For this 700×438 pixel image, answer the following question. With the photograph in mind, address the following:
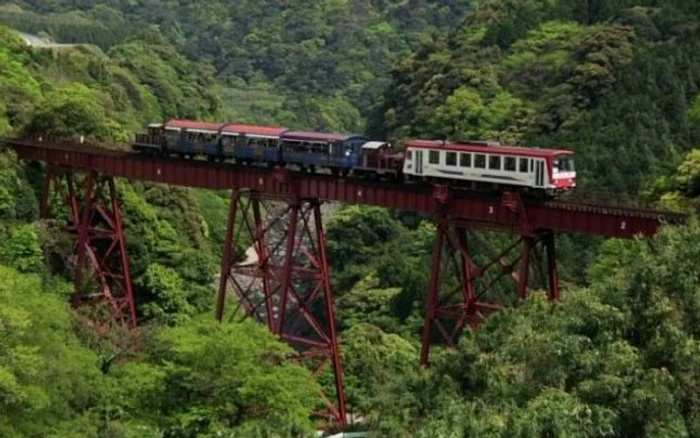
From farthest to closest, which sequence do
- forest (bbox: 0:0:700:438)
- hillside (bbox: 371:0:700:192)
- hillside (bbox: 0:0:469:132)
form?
hillside (bbox: 0:0:469:132)
hillside (bbox: 371:0:700:192)
forest (bbox: 0:0:700:438)

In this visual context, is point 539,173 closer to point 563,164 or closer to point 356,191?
point 563,164

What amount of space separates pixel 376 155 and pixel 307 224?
2.93 metres

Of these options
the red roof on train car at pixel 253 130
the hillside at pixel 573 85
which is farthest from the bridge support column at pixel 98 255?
the hillside at pixel 573 85

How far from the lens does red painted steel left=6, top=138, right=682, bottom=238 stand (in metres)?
30.8

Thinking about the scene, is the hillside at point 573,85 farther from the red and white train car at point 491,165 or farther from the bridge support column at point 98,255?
the bridge support column at point 98,255

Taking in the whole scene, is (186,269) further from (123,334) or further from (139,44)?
(139,44)

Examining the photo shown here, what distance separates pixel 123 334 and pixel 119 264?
8.98 metres

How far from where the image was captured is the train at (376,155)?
104 feet

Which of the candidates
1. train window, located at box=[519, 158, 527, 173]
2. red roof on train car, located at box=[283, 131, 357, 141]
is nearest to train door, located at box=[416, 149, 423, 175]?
red roof on train car, located at box=[283, 131, 357, 141]

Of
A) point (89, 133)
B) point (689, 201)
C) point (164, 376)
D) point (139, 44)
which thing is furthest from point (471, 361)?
point (139, 44)

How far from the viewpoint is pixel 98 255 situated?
46406mm

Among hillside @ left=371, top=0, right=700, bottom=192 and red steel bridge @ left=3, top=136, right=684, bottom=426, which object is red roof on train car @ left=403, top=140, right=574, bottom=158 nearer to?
red steel bridge @ left=3, top=136, right=684, bottom=426

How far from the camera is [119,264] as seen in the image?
46.9 m

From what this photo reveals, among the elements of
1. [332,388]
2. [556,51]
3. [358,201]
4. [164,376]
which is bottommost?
[332,388]
